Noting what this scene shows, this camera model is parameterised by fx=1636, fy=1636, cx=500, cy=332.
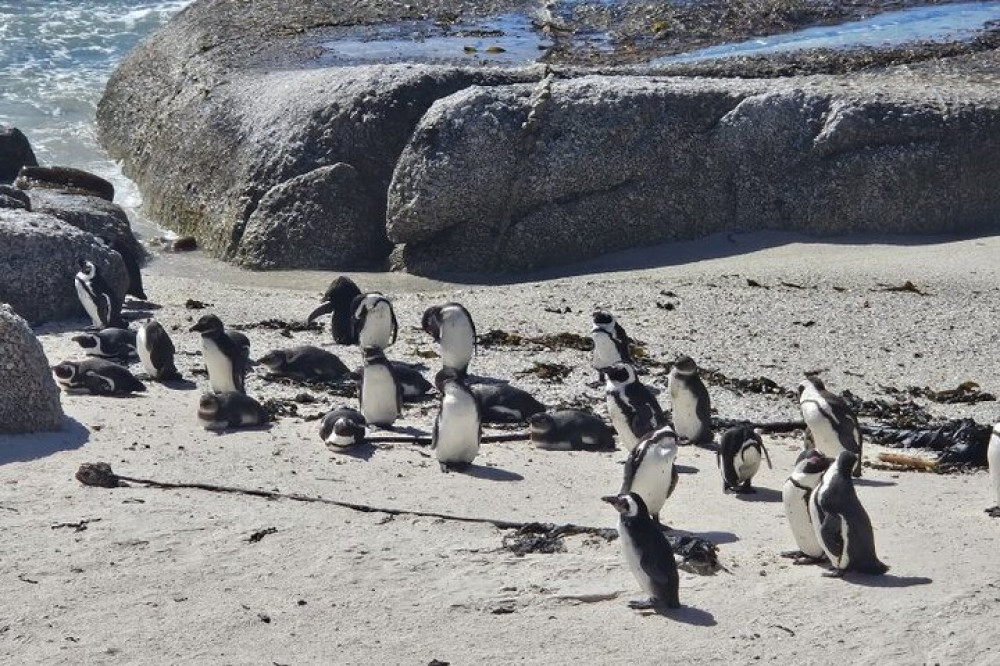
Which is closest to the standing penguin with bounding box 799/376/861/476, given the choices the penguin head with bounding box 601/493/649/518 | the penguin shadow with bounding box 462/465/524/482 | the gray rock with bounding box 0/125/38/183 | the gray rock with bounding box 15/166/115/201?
the penguin shadow with bounding box 462/465/524/482

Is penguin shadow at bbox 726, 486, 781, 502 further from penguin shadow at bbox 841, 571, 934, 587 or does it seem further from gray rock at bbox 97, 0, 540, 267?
gray rock at bbox 97, 0, 540, 267

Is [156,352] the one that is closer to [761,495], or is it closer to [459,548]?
[459,548]

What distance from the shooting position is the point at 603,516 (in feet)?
25.5

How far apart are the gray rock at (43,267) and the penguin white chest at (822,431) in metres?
6.29

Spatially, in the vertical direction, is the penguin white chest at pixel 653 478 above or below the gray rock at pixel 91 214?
below

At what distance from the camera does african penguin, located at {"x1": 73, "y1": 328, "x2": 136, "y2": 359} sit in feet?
36.8

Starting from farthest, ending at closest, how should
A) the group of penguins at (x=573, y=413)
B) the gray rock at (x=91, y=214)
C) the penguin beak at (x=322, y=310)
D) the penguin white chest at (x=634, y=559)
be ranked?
the gray rock at (x=91, y=214) → the penguin beak at (x=322, y=310) → the group of penguins at (x=573, y=413) → the penguin white chest at (x=634, y=559)

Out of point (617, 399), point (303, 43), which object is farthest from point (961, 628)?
point (303, 43)

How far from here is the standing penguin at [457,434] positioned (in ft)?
28.3

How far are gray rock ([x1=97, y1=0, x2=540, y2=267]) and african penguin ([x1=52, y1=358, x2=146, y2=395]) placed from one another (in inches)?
232

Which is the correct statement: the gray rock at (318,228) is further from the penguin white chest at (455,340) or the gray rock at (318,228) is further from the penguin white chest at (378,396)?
the penguin white chest at (378,396)

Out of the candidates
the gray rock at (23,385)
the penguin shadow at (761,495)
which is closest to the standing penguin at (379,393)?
the gray rock at (23,385)

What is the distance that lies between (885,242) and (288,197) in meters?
5.72

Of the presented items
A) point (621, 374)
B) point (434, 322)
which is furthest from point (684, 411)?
point (434, 322)
